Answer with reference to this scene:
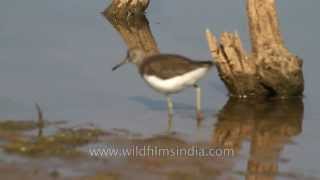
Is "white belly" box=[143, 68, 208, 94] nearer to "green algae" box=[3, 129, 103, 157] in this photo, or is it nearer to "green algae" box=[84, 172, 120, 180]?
"green algae" box=[3, 129, 103, 157]

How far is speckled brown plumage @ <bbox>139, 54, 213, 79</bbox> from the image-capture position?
460 inches

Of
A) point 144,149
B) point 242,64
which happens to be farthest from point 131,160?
point 242,64

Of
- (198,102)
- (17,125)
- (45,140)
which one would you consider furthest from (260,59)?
(45,140)

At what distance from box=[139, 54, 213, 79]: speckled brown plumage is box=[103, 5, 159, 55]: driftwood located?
13.5 ft

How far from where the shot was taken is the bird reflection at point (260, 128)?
32.8 feet

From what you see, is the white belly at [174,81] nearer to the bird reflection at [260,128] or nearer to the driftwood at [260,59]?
the bird reflection at [260,128]

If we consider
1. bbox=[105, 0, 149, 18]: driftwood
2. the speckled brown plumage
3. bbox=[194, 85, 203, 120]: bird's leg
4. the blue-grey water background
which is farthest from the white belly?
bbox=[105, 0, 149, 18]: driftwood

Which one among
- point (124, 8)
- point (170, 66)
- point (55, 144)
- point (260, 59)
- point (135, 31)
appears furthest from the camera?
point (124, 8)

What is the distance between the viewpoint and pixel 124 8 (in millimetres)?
20453

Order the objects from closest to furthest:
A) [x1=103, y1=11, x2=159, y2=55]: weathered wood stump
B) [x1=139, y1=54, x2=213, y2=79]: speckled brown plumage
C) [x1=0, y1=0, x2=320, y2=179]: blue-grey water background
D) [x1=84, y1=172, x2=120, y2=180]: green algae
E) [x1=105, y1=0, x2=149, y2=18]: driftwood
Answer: [x1=84, y1=172, x2=120, y2=180]: green algae < [x1=139, y1=54, x2=213, y2=79]: speckled brown plumage < [x1=0, y1=0, x2=320, y2=179]: blue-grey water background < [x1=103, y1=11, x2=159, y2=55]: weathered wood stump < [x1=105, y1=0, x2=149, y2=18]: driftwood

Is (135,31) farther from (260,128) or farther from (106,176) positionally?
(106,176)

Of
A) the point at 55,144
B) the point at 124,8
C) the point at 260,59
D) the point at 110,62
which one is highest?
the point at 124,8

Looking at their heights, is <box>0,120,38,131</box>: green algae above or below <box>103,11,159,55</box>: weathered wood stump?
below

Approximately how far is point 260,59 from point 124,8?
7344mm
